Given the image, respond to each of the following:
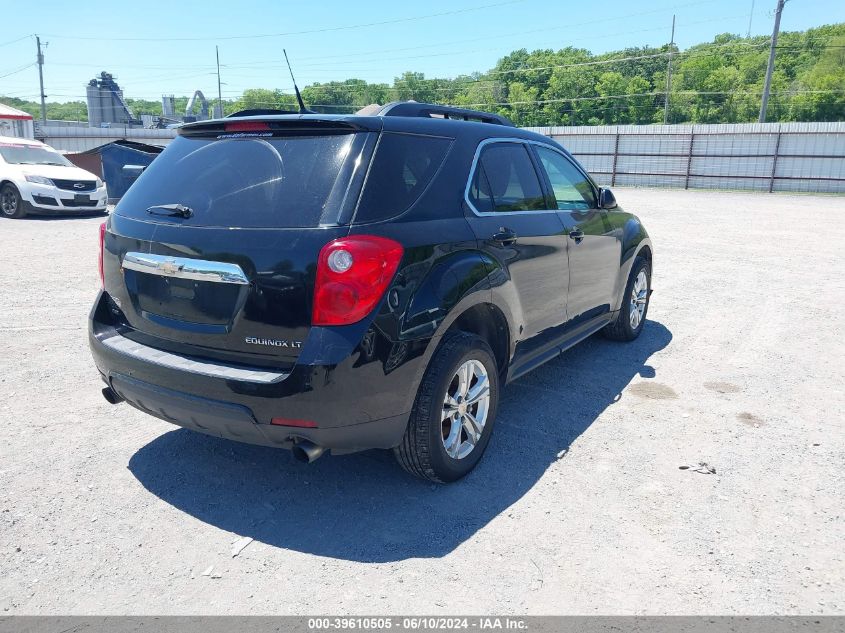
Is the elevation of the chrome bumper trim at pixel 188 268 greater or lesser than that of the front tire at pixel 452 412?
greater

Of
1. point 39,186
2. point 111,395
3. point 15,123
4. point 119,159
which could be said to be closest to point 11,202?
point 39,186

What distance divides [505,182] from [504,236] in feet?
1.40

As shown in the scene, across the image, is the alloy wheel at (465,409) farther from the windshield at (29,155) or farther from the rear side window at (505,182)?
the windshield at (29,155)

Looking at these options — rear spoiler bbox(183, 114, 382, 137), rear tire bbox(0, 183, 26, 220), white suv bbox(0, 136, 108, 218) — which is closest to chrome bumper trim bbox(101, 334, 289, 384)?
rear spoiler bbox(183, 114, 382, 137)

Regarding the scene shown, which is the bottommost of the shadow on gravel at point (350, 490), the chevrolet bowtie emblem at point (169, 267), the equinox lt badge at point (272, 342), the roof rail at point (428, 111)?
the shadow on gravel at point (350, 490)

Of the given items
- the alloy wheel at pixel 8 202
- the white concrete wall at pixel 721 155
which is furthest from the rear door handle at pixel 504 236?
the white concrete wall at pixel 721 155

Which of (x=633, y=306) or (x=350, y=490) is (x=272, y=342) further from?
(x=633, y=306)

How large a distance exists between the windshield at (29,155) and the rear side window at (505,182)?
50.5 feet

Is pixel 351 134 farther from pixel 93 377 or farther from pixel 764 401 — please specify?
pixel 764 401

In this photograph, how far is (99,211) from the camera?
636 inches

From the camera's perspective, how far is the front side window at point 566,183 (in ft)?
14.7

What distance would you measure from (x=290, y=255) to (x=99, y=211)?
50.9ft

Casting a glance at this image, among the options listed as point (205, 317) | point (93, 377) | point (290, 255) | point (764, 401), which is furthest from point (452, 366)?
point (93, 377)

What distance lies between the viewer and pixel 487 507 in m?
3.20
